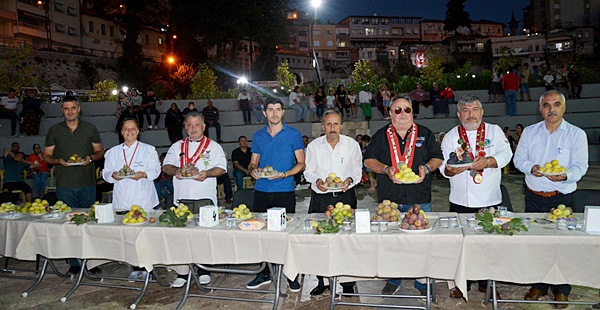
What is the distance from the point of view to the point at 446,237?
127 inches

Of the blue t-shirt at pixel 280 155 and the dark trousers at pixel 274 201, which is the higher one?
the blue t-shirt at pixel 280 155

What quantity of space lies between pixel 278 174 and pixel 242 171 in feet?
18.7

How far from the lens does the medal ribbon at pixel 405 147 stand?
402cm

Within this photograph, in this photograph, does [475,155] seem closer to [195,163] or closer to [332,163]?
[332,163]

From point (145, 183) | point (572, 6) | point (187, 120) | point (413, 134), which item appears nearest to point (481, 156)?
point (413, 134)

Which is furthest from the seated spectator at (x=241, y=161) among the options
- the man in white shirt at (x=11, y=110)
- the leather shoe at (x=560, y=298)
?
the man in white shirt at (x=11, y=110)

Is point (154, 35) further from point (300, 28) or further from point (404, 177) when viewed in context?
point (404, 177)

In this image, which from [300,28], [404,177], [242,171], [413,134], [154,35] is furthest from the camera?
[300,28]

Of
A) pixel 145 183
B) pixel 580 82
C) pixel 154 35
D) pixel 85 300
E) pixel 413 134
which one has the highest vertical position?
pixel 154 35

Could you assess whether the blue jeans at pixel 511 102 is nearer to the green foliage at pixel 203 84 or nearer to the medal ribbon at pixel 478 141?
the green foliage at pixel 203 84

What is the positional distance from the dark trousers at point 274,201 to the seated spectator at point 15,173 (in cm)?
703

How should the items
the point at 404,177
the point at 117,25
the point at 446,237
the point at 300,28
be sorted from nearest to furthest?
the point at 446,237 → the point at 404,177 → the point at 117,25 → the point at 300,28

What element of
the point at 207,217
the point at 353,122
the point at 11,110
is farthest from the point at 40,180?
the point at 353,122

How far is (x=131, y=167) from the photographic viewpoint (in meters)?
4.71
